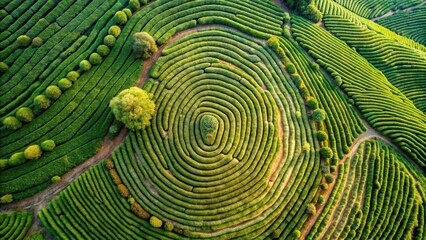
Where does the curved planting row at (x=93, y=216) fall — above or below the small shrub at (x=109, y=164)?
below

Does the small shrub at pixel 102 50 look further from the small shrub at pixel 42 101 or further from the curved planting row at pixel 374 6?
the curved planting row at pixel 374 6

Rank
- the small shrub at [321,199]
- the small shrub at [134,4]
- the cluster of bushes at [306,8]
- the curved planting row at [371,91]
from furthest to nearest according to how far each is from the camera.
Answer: the cluster of bushes at [306,8]
the small shrub at [134,4]
the curved planting row at [371,91]
the small shrub at [321,199]

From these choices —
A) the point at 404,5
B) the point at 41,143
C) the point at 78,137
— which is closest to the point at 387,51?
the point at 404,5

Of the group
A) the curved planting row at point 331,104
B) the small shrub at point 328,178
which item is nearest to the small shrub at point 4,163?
the small shrub at point 328,178

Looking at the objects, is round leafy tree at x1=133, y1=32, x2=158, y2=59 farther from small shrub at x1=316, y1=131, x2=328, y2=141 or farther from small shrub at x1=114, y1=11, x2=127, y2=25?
small shrub at x1=316, y1=131, x2=328, y2=141

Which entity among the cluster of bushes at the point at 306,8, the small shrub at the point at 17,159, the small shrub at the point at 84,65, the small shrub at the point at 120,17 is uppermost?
the cluster of bushes at the point at 306,8

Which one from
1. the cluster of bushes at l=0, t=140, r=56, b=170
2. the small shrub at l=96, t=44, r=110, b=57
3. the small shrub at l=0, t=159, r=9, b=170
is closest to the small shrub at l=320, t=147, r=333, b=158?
the small shrub at l=96, t=44, r=110, b=57

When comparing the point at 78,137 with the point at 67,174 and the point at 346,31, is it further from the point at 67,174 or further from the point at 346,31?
the point at 346,31
